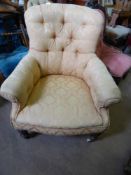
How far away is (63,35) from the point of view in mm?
1331

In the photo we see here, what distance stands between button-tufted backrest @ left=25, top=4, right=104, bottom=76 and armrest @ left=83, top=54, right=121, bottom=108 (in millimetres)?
120

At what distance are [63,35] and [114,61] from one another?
0.73m

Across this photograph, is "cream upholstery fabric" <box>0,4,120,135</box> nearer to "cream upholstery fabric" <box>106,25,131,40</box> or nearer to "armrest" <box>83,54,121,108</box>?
"armrest" <box>83,54,121,108</box>

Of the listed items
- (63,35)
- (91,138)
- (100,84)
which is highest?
(63,35)

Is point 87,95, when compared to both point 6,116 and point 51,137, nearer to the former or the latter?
point 51,137

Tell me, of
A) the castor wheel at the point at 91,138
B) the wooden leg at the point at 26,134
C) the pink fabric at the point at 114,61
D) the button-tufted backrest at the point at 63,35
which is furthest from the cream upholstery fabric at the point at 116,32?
the wooden leg at the point at 26,134

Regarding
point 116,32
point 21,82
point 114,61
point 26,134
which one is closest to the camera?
point 21,82

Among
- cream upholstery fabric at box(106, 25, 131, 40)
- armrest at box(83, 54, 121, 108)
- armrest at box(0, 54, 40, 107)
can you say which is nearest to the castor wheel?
armrest at box(83, 54, 121, 108)

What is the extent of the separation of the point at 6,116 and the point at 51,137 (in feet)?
1.68

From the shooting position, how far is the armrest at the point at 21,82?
951mm

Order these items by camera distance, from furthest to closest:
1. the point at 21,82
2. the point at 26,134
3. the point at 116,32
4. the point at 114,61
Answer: the point at 116,32
the point at 114,61
the point at 26,134
the point at 21,82

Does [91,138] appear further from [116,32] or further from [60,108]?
[116,32]

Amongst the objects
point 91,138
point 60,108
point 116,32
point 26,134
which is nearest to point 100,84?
point 60,108

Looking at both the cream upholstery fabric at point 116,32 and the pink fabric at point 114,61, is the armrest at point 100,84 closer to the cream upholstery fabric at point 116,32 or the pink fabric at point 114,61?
the pink fabric at point 114,61
